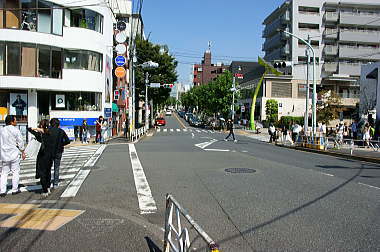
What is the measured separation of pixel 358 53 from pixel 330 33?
5491 mm

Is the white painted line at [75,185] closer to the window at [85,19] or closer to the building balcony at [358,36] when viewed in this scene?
the window at [85,19]

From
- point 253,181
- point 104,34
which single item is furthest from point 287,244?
point 104,34

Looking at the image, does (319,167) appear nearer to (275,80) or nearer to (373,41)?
(275,80)

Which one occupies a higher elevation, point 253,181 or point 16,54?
point 16,54

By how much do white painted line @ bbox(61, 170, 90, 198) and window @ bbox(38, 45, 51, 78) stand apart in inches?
586

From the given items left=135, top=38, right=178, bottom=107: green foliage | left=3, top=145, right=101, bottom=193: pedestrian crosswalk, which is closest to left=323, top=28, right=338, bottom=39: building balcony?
left=135, top=38, right=178, bottom=107: green foliage

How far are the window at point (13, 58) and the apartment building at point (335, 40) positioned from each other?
1620 inches

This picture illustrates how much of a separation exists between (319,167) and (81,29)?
19990mm

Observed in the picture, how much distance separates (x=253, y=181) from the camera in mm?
9242

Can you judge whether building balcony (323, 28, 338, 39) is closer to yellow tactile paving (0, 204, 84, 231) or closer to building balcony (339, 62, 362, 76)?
building balcony (339, 62, 362, 76)

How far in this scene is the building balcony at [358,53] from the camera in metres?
54.9

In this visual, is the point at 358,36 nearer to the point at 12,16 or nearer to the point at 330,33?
the point at 330,33

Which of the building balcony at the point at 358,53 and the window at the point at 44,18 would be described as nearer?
the window at the point at 44,18

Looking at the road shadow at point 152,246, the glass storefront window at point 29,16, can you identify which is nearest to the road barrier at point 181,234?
the road shadow at point 152,246
